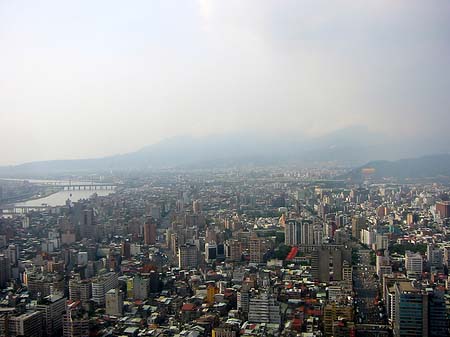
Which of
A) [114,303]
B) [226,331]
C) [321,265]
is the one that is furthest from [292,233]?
[226,331]

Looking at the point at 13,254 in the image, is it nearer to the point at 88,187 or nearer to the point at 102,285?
the point at 102,285

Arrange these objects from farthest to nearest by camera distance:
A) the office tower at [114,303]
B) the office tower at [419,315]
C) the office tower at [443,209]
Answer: the office tower at [443,209] → the office tower at [114,303] → the office tower at [419,315]

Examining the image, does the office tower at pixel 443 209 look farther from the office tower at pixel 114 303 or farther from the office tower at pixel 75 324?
the office tower at pixel 75 324

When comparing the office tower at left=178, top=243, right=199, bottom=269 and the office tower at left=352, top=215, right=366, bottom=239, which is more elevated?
the office tower at left=352, top=215, right=366, bottom=239

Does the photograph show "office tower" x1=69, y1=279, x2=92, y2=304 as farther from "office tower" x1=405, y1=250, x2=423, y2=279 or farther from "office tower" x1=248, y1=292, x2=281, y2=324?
"office tower" x1=405, y1=250, x2=423, y2=279

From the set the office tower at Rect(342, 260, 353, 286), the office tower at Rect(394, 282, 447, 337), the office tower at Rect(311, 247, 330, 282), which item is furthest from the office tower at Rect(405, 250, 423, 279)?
the office tower at Rect(394, 282, 447, 337)

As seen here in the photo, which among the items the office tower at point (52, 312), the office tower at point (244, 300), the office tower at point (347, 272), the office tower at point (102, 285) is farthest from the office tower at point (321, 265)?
the office tower at point (52, 312)

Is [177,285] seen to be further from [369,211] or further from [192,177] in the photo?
→ [192,177]
